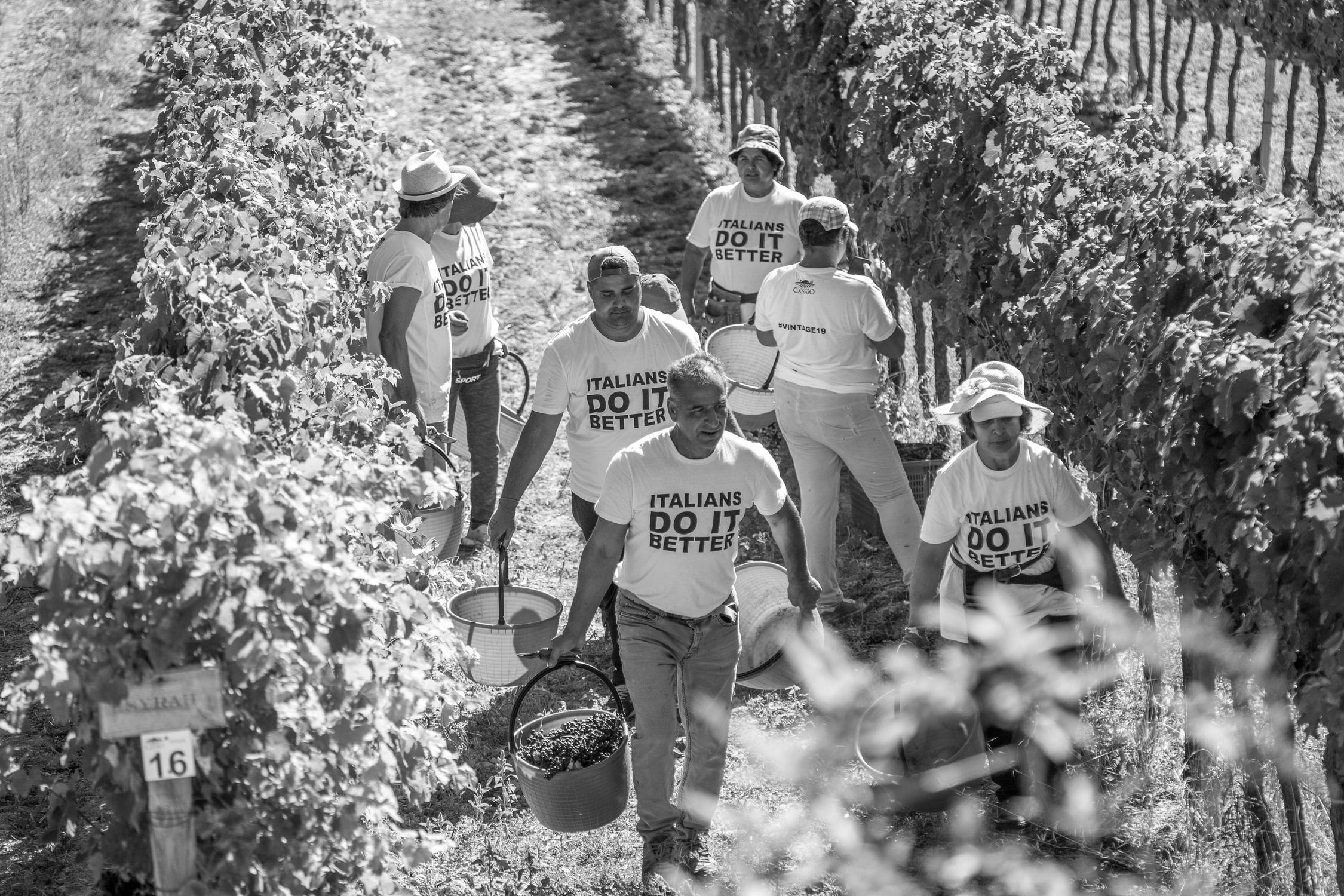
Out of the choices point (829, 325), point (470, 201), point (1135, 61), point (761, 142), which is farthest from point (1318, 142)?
point (470, 201)

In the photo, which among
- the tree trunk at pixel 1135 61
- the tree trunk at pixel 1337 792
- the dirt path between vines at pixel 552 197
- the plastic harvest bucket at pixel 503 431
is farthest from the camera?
the tree trunk at pixel 1135 61

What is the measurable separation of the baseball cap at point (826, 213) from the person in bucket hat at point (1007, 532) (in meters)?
1.44

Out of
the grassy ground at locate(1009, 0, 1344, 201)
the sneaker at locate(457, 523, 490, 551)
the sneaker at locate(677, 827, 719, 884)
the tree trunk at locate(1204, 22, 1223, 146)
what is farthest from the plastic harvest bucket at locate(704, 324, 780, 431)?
the tree trunk at locate(1204, 22, 1223, 146)

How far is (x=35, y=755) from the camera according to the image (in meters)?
5.84

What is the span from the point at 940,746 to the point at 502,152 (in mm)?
9730

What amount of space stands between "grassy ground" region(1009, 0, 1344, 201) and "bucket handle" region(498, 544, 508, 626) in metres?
7.12

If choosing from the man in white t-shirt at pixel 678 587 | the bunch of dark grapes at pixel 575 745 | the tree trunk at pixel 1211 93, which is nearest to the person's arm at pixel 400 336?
the man in white t-shirt at pixel 678 587

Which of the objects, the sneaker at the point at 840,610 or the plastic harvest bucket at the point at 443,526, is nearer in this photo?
the plastic harvest bucket at the point at 443,526

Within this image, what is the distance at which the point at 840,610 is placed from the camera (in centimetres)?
693

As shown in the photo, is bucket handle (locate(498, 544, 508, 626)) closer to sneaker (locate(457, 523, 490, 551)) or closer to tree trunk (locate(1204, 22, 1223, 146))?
sneaker (locate(457, 523, 490, 551))

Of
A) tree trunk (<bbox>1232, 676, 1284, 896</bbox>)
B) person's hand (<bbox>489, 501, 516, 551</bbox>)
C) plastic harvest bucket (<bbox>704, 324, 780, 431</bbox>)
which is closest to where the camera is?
tree trunk (<bbox>1232, 676, 1284, 896</bbox>)

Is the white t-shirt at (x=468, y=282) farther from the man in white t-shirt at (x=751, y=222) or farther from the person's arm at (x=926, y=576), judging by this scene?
the person's arm at (x=926, y=576)

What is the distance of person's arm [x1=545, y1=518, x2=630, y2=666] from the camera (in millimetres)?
4945

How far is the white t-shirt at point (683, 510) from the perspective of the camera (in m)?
4.87
